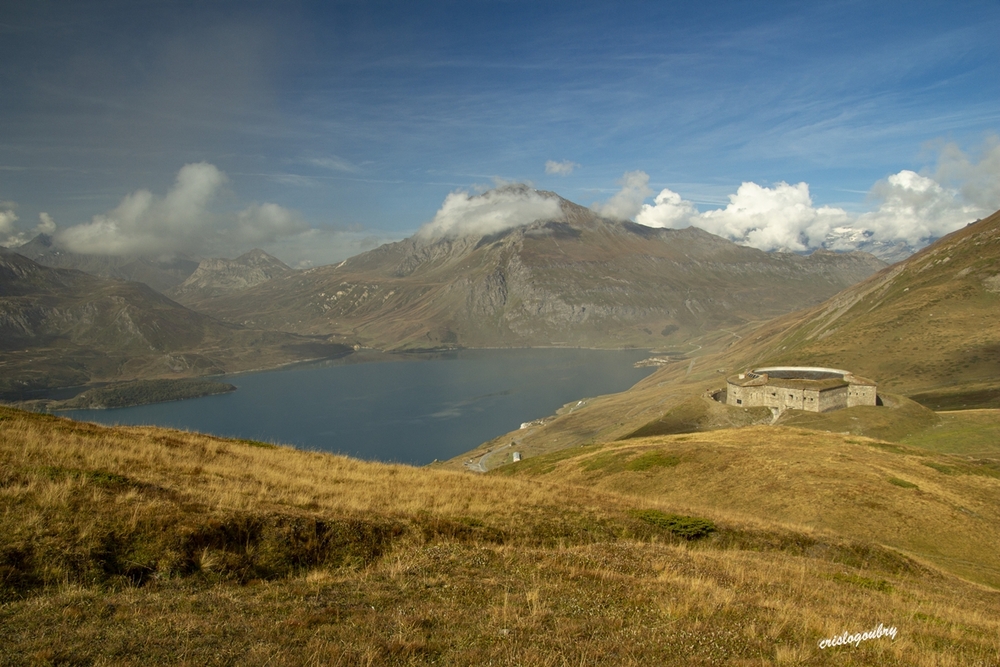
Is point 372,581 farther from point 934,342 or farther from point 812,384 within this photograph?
point 934,342

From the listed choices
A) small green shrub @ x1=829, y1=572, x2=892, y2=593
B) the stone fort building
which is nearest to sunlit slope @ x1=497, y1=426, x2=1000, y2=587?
small green shrub @ x1=829, y1=572, x2=892, y2=593

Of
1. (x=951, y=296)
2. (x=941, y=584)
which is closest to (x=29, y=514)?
(x=941, y=584)

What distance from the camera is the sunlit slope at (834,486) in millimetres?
32438

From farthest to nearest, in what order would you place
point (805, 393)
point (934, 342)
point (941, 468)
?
point (934, 342) → point (805, 393) → point (941, 468)

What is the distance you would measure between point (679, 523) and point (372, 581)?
51.7 feet

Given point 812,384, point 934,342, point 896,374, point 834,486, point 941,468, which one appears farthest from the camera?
point 934,342

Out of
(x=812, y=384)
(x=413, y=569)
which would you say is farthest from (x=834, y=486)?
(x=812, y=384)

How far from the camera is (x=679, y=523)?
2394 cm

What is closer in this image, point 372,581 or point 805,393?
point 372,581

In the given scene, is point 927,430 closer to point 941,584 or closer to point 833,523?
point 833,523

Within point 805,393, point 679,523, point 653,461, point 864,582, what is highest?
point 679,523

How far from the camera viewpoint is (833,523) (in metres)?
33.6

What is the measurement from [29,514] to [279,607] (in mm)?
6508

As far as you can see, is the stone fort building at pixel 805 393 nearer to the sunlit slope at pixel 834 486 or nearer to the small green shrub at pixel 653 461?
the sunlit slope at pixel 834 486
